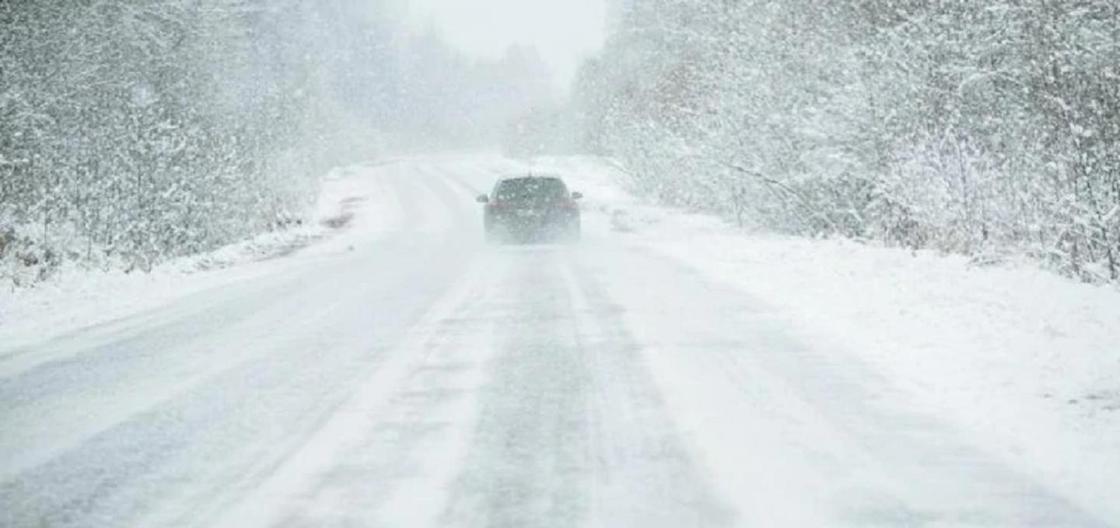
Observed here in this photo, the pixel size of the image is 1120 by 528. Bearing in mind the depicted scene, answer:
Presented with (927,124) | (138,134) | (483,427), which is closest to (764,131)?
(927,124)

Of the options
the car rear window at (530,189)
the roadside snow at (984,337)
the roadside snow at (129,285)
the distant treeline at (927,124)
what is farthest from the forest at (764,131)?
the car rear window at (530,189)

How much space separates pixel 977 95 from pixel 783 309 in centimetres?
589

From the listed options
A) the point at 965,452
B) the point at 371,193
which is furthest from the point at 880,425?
the point at 371,193

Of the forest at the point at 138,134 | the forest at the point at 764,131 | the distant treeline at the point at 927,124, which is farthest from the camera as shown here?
the forest at the point at 138,134

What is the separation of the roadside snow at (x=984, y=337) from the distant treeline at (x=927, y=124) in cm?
98

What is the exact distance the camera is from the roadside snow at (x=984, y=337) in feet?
14.9

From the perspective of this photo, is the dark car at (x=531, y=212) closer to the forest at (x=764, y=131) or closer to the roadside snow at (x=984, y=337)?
the forest at (x=764, y=131)

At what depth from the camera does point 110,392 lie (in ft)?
20.3

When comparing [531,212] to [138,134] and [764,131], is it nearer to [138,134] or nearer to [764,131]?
[764,131]

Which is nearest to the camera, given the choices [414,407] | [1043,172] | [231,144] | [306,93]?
Result: [414,407]

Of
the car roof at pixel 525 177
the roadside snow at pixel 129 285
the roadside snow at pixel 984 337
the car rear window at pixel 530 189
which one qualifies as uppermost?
the car roof at pixel 525 177

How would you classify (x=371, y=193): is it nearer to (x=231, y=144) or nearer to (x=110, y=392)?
(x=231, y=144)

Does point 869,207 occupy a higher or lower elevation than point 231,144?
lower

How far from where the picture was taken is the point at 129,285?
13125 mm
